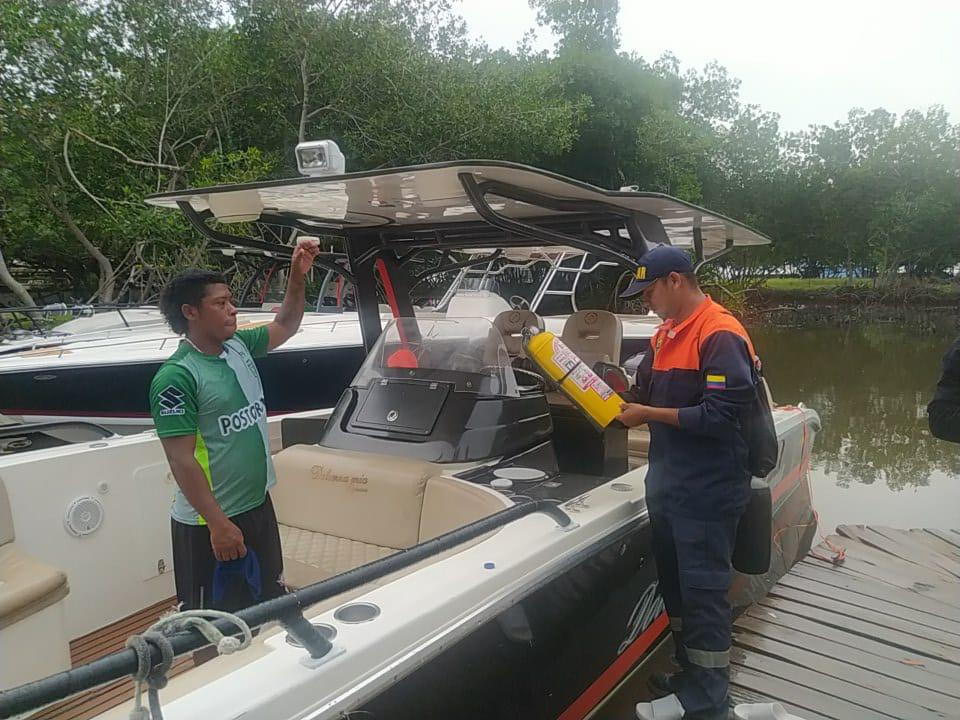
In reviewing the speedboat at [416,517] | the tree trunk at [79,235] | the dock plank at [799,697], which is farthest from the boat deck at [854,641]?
the tree trunk at [79,235]

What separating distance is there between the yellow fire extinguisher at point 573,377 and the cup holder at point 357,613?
1080 mm

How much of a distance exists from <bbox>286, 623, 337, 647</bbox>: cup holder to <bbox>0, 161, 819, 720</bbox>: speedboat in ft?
0.03

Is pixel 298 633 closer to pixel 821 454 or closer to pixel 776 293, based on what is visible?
pixel 821 454

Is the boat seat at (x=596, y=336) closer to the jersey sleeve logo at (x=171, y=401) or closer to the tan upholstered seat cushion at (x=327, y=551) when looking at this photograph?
the tan upholstered seat cushion at (x=327, y=551)

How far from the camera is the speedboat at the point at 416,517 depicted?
1.30m

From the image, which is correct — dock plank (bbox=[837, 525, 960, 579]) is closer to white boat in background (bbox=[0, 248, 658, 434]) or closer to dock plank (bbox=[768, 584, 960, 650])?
dock plank (bbox=[768, 584, 960, 650])

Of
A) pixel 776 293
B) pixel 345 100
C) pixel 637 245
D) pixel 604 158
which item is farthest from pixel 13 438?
pixel 776 293

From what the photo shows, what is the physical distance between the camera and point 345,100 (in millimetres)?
11961

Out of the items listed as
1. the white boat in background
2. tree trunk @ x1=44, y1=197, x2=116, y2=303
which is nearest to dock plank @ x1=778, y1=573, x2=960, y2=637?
the white boat in background

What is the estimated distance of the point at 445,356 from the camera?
9.84 feet

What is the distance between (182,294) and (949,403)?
262cm

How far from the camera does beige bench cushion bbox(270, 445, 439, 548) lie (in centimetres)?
241

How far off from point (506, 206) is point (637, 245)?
1.82 feet

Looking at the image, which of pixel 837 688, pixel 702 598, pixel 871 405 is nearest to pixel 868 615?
pixel 837 688
